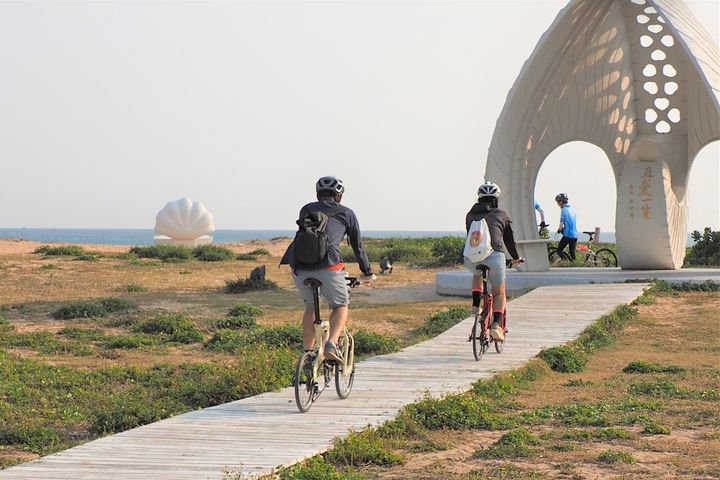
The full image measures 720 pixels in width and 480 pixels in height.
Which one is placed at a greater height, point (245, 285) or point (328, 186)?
point (328, 186)

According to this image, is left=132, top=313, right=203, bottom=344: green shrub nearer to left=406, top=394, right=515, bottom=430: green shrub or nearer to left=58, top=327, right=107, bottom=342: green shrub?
left=58, top=327, right=107, bottom=342: green shrub

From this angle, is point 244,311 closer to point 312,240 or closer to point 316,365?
point 316,365

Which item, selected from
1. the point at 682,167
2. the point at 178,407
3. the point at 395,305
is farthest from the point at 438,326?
the point at 682,167

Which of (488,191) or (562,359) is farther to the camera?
(562,359)

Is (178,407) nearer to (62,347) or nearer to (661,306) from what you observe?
(62,347)

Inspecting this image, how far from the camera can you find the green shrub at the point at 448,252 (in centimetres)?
2803

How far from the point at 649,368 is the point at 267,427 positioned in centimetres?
507

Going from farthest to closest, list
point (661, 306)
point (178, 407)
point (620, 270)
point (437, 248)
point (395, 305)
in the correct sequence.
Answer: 1. point (437, 248)
2. point (620, 270)
3. point (395, 305)
4. point (661, 306)
5. point (178, 407)

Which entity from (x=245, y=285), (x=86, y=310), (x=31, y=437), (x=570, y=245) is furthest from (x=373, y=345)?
(x=570, y=245)

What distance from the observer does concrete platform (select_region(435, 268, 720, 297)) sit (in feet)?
62.2

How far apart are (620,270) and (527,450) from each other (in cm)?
1504

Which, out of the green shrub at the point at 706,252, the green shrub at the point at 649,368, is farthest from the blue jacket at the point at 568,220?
the green shrub at the point at 649,368

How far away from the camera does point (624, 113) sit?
22.8m

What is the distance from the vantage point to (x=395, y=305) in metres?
18.3
